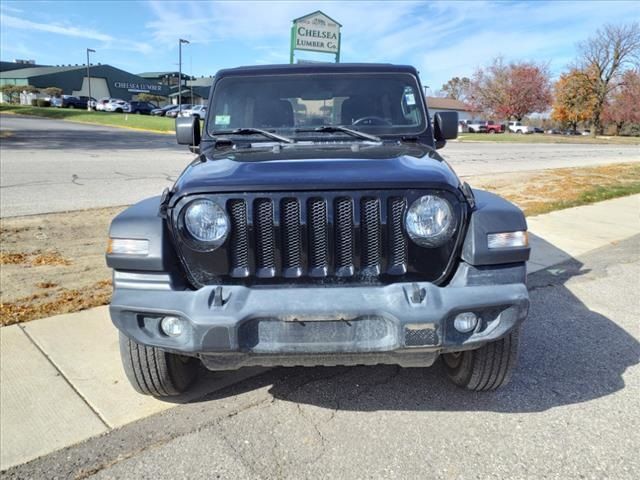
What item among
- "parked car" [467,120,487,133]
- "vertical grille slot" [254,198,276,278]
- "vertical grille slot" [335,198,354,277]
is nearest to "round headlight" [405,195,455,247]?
"vertical grille slot" [335,198,354,277]

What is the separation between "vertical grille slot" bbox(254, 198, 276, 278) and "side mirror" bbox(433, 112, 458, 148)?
196cm

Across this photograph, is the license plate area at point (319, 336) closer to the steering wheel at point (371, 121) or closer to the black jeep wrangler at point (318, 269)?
the black jeep wrangler at point (318, 269)

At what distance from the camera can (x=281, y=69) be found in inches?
158

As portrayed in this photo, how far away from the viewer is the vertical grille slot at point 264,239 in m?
2.57

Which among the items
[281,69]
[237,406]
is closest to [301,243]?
[237,406]

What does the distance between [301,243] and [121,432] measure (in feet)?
4.61

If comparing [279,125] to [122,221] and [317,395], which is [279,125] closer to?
[122,221]

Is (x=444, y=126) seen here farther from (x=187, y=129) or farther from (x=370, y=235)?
(x=187, y=129)

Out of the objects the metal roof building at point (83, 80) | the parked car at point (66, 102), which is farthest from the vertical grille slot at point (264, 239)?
the metal roof building at point (83, 80)

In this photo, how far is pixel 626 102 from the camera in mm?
56344

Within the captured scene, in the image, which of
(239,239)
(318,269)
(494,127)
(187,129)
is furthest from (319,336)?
(494,127)

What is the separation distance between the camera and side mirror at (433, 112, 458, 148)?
4.00m

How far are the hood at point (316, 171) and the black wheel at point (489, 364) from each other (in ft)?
2.97

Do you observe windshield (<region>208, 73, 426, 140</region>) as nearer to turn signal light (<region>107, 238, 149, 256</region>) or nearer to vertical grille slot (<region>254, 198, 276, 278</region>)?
vertical grille slot (<region>254, 198, 276, 278</region>)
